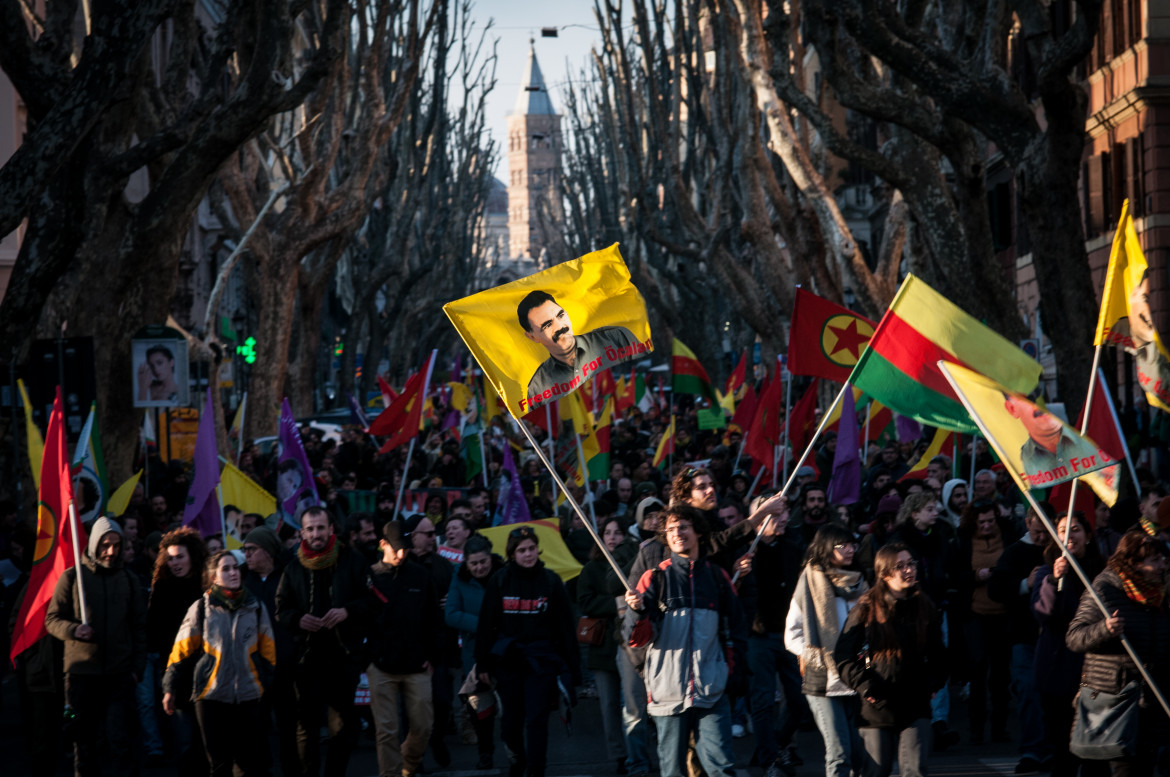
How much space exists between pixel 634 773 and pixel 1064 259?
21.2 ft

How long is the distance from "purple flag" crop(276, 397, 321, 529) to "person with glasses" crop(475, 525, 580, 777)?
4.84 metres

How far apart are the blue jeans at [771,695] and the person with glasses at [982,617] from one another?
3.67 feet

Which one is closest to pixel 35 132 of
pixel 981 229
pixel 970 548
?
pixel 970 548

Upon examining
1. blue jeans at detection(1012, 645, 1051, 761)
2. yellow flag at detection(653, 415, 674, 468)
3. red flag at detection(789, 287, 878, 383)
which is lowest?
blue jeans at detection(1012, 645, 1051, 761)

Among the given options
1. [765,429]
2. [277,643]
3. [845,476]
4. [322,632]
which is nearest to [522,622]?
[322,632]

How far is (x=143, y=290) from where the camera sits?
15953 millimetres

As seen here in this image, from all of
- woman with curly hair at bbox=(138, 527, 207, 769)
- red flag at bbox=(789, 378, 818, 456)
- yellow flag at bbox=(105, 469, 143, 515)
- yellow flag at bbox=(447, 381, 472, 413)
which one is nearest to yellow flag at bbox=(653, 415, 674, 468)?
red flag at bbox=(789, 378, 818, 456)

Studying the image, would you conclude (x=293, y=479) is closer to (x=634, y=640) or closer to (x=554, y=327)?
(x=554, y=327)

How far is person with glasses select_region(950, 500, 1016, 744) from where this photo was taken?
9.64 meters

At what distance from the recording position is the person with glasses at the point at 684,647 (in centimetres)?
721

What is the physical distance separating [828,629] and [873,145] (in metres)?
35.4

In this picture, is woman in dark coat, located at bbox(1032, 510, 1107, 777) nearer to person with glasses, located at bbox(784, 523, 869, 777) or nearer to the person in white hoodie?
person with glasses, located at bbox(784, 523, 869, 777)

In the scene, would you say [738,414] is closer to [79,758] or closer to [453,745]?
[453,745]

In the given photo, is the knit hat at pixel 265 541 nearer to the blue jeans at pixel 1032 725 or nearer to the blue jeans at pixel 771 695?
the blue jeans at pixel 771 695
